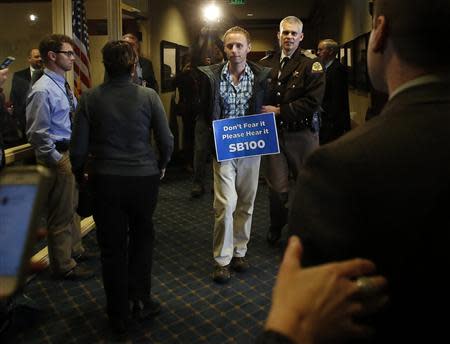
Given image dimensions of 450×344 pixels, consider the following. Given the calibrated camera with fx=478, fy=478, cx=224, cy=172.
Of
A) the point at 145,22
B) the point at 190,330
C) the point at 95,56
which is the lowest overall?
the point at 190,330

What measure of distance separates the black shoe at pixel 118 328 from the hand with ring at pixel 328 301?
205cm

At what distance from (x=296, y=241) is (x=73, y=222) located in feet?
10.2

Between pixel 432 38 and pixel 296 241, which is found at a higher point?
pixel 432 38

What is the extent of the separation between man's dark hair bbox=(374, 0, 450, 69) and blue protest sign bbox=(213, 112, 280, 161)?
7.91 ft

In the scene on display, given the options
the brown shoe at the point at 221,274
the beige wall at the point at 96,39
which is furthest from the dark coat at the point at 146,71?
the brown shoe at the point at 221,274

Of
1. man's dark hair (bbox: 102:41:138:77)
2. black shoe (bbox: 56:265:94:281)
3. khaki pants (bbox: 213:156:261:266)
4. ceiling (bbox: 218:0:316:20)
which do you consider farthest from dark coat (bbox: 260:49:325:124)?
ceiling (bbox: 218:0:316:20)

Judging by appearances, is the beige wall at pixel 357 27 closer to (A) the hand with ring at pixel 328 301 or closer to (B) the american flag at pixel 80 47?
(B) the american flag at pixel 80 47

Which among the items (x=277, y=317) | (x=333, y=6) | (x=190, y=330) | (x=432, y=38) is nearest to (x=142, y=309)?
(x=190, y=330)

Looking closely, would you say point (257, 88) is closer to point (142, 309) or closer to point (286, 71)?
point (286, 71)

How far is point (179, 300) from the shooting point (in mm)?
3057

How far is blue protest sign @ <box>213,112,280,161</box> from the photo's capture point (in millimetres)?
3268

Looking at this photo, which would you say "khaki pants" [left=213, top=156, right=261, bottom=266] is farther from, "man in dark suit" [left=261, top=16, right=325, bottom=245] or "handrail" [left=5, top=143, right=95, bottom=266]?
"handrail" [left=5, top=143, right=95, bottom=266]

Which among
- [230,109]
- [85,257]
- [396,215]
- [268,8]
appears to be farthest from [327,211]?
[268,8]

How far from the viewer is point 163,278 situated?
338cm
